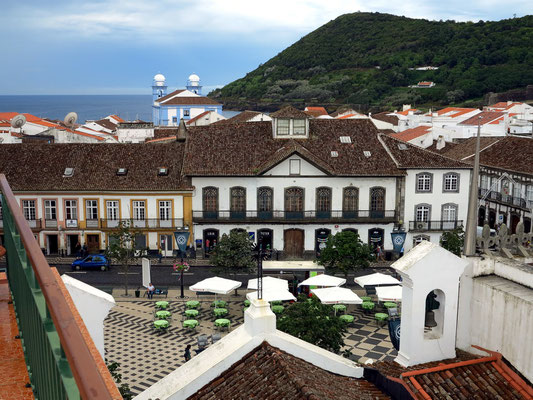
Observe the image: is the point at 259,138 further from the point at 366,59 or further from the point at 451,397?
the point at 366,59

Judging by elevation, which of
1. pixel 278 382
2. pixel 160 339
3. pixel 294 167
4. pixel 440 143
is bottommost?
pixel 160 339

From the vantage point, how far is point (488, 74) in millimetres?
115500

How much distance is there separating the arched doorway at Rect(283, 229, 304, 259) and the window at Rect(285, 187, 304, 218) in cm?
126

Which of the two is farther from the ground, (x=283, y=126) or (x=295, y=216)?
(x=283, y=126)

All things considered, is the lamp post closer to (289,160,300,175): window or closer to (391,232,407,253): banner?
(391,232,407,253): banner

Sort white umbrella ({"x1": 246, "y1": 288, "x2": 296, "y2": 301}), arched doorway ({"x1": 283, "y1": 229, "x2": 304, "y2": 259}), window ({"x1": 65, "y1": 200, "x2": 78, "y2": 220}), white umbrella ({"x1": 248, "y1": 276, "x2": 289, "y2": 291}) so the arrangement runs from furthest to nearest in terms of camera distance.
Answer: arched doorway ({"x1": 283, "y1": 229, "x2": 304, "y2": 259}) → window ({"x1": 65, "y1": 200, "x2": 78, "y2": 220}) → white umbrella ({"x1": 248, "y1": 276, "x2": 289, "y2": 291}) → white umbrella ({"x1": 246, "y1": 288, "x2": 296, "y2": 301})

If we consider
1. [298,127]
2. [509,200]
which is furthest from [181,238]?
[509,200]

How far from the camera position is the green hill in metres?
118

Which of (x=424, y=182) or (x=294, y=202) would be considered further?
(x=424, y=182)

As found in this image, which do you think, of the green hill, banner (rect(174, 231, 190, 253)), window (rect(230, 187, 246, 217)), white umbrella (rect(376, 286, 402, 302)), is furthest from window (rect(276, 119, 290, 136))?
the green hill

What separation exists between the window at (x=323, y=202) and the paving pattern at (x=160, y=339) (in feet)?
34.5

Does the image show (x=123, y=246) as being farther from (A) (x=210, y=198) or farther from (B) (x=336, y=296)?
(B) (x=336, y=296)

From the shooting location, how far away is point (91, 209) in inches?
1551

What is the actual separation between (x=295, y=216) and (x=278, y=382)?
1210 inches
